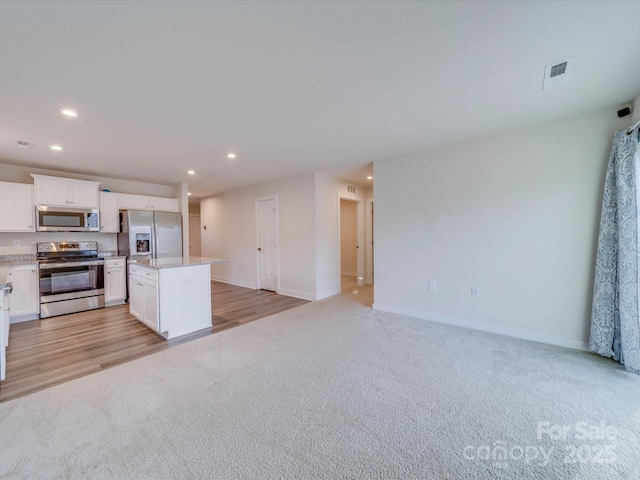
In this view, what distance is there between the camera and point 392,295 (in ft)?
13.9

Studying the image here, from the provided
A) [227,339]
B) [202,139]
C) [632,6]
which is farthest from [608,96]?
[227,339]

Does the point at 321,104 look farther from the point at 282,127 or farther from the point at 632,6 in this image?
the point at 632,6

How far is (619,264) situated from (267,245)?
5312 mm

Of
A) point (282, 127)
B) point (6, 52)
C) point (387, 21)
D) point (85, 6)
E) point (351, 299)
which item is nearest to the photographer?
point (85, 6)

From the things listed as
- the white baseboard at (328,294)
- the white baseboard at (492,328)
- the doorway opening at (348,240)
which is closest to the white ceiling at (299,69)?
the white baseboard at (492,328)

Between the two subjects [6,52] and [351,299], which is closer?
[6,52]

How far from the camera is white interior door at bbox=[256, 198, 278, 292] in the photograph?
19.0ft

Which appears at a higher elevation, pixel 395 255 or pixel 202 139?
pixel 202 139

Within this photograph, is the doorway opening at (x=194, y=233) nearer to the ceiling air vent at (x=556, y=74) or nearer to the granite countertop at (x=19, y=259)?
the granite countertop at (x=19, y=259)

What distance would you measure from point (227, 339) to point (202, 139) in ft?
8.25

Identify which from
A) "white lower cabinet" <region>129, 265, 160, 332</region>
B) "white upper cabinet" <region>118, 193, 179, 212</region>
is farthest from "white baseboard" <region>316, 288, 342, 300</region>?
"white upper cabinet" <region>118, 193, 179, 212</region>

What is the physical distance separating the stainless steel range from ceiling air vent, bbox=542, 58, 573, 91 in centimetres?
643

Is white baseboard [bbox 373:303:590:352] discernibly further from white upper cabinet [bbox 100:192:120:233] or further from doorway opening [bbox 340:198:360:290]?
white upper cabinet [bbox 100:192:120:233]

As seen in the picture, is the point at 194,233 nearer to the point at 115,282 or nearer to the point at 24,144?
the point at 115,282
